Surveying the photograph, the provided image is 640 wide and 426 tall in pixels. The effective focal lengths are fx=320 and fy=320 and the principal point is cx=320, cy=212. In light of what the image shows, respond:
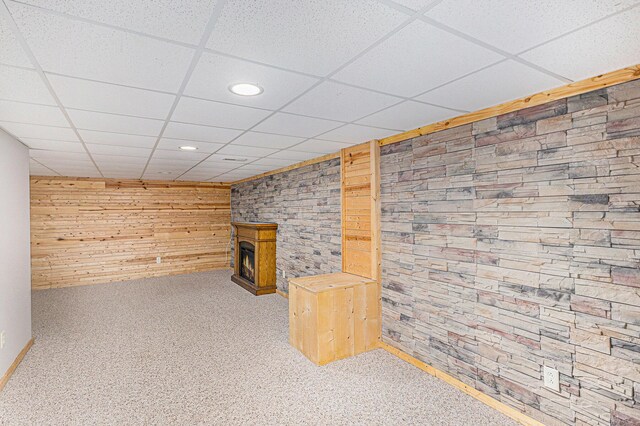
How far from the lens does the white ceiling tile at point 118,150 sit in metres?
3.56

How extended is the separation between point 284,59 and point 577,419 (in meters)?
2.72

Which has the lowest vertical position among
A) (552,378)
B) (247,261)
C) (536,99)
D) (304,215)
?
(552,378)

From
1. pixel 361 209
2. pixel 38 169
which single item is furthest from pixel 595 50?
pixel 38 169

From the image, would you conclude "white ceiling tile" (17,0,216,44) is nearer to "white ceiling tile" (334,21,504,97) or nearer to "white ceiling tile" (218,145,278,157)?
"white ceiling tile" (334,21,504,97)

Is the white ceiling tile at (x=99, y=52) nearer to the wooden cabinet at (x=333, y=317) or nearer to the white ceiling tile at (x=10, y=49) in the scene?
the white ceiling tile at (x=10, y=49)

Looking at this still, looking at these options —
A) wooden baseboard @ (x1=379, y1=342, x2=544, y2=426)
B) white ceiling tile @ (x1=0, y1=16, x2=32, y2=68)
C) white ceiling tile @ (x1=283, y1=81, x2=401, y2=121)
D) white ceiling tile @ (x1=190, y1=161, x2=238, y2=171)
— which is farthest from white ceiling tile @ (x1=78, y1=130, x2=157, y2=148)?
wooden baseboard @ (x1=379, y1=342, x2=544, y2=426)

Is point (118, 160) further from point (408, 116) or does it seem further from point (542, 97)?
point (542, 97)

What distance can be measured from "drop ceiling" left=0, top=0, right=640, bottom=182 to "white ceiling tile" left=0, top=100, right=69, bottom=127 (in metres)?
0.01

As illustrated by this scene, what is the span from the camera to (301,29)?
1.30 m

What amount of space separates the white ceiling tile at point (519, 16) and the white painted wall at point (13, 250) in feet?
11.9

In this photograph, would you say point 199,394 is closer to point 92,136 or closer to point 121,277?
point 92,136

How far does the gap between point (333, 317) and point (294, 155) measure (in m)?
2.18

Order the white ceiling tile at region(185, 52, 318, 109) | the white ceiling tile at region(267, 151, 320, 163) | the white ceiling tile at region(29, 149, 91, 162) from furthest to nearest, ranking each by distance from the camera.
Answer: the white ceiling tile at region(267, 151, 320, 163), the white ceiling tile at region(29, 149, 91, 162), the white ceiling tile at region(185, 52, 318, 109)

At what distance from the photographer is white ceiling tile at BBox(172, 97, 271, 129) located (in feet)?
7.27
